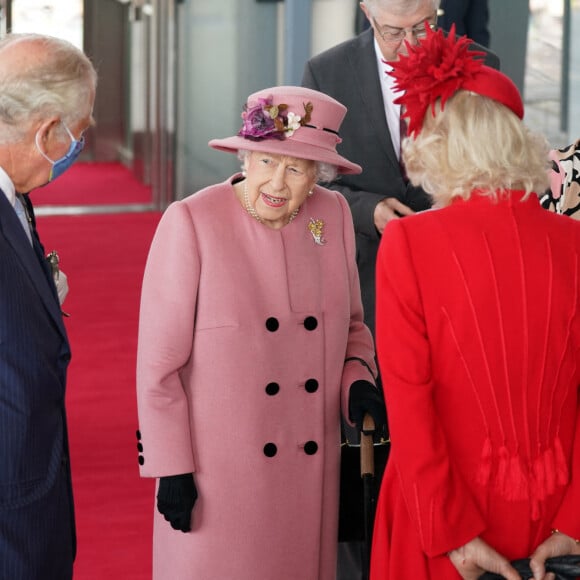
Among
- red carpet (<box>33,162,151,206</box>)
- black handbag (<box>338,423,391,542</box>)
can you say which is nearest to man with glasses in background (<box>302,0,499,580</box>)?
black handbag (<box>338,423,391,542</box>)

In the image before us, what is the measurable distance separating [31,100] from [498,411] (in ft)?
3.42

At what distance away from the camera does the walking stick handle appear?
260cm

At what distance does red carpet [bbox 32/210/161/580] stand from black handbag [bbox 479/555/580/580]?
6.06 ft

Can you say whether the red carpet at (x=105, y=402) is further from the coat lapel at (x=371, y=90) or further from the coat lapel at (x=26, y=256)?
the coat lapel at (x=26, y=256)

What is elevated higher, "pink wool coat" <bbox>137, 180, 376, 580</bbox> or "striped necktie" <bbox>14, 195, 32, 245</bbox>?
"striped necktie" <bbox>14, 195, 32, 245</bbox>

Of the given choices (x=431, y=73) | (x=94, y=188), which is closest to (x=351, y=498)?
(x=431, y=73)

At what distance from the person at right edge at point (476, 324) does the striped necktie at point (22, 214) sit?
0.72m

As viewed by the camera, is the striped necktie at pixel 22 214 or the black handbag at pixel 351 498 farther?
the black handbag at pixel 351 498

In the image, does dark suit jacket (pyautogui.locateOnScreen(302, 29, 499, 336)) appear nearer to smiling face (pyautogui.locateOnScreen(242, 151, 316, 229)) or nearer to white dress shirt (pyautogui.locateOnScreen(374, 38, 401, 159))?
white dress shirt (pyautogui.locateOnScreen(374, 38, 401, 159))

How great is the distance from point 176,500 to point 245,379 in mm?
295

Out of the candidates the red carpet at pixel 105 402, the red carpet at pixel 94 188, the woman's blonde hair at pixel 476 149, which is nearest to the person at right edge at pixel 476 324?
the woman's blonde hair at pixel 476 149

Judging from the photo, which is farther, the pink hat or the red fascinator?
the pink hat

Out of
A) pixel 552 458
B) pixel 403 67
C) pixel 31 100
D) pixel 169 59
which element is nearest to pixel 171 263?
pixel 31 100

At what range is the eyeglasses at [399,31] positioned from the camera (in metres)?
3.27
